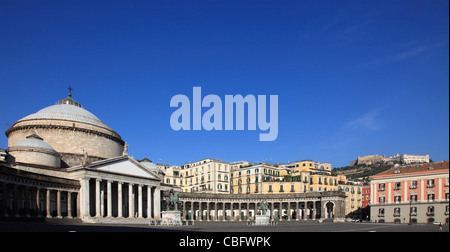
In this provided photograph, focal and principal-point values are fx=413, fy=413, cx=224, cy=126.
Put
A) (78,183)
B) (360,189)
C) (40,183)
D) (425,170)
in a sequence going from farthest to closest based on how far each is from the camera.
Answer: (360,189), (425,170), (78,183), (40,183)

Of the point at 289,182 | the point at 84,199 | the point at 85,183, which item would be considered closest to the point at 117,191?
the point at 85,183

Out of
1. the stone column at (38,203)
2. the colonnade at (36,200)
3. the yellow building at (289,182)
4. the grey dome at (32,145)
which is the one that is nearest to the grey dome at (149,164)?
the grey dome at (32,145)

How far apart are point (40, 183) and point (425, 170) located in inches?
2493

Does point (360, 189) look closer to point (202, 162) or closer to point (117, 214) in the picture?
point (202, 162)

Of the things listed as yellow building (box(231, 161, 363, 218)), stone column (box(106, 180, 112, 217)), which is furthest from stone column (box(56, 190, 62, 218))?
yellow building (box(231, 161, 363, 218))

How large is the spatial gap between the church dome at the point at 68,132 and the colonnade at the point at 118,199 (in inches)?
353

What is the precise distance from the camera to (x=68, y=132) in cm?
7806

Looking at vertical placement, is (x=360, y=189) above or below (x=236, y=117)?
below

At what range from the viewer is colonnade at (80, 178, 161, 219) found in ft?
216

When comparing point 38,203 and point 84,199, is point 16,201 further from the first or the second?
point 84,199

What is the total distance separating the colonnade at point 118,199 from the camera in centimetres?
6569

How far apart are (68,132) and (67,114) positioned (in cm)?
426
